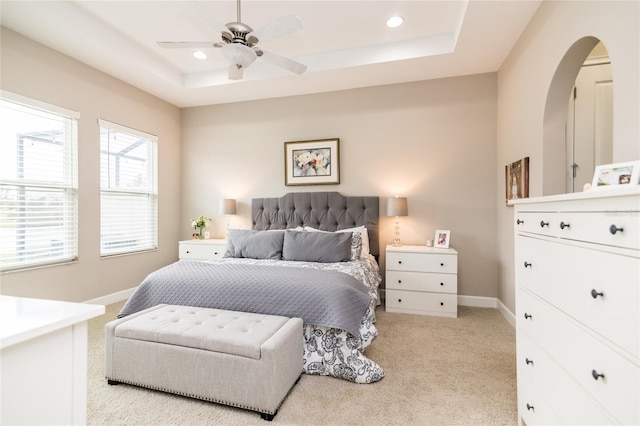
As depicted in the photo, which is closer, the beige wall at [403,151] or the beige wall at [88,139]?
the beige wall at [88,139]

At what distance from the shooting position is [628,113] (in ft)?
4.63

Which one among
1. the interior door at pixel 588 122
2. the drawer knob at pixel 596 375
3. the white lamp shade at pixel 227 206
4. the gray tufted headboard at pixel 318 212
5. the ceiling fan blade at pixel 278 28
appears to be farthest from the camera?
the white lamp shade at pixel 227 206

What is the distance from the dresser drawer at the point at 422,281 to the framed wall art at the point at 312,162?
4.84 feet

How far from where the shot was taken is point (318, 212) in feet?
13.0

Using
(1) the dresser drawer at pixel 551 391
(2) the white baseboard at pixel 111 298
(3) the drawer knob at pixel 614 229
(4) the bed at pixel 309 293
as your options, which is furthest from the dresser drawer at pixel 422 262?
(2) the white baseboard at pixel 111 298

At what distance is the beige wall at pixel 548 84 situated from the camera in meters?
1.41

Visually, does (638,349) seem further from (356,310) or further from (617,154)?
(356,310)

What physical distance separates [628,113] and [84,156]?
453cm

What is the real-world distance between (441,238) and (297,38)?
277 cm

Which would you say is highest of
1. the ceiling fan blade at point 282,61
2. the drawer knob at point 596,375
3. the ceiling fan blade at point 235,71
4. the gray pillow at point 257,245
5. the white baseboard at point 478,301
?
the ceiling fan blade at point 282,61

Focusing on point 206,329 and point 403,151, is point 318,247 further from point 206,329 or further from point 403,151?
point 403,151

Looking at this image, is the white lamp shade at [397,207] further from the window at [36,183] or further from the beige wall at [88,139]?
the window at [36,183]

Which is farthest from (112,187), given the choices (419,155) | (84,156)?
(419,155)

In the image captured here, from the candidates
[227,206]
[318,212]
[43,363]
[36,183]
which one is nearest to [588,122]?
[318,212]
